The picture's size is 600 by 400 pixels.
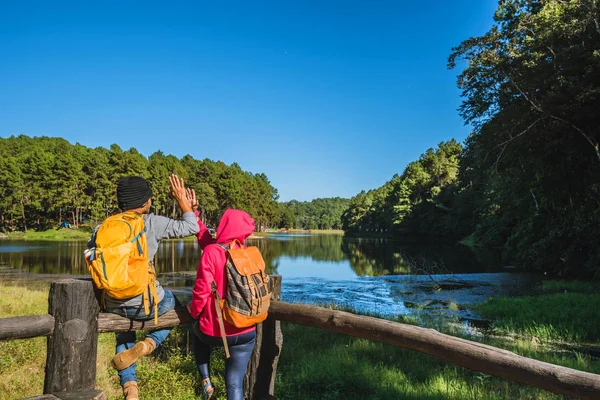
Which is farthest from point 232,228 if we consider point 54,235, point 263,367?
point 54,235

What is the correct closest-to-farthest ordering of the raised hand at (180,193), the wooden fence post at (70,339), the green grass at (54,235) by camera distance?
the wooden fence post at (70,339) → the raised hand at (180,193) → the green grass at (54,235)

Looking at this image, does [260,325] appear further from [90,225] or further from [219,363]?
[90,225]

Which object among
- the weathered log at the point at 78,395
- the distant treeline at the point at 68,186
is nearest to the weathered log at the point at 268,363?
the weathered log at the point at 78,395

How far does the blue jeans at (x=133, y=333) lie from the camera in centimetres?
303

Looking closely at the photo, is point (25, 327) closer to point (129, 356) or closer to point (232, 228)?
point (129, 356)

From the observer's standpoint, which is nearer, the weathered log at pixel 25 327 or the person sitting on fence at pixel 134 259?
the weathered log at pixel 25 327

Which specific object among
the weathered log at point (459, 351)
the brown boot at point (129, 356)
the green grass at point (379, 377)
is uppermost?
the weathered log at point (459, 351)

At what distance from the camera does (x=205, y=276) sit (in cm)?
305

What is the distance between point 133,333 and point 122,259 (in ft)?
2.97

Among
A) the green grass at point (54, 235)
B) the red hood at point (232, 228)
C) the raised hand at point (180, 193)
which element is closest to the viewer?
the red hood at point (232, 228)

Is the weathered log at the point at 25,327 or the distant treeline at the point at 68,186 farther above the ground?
the distant treeline at the point at 68,186

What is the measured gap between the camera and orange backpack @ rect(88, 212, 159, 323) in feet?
→ 8.90

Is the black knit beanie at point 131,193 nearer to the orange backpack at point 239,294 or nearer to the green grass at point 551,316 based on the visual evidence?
the orange backpack at point 239,294

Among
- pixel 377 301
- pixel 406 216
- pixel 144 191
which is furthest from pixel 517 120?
pixel 406 216
